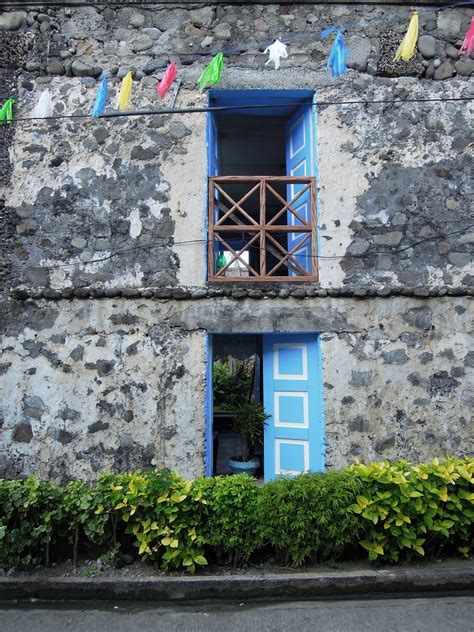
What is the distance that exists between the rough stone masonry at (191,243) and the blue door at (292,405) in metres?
0.17

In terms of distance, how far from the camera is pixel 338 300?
5160 mm

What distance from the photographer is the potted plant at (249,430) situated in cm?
554

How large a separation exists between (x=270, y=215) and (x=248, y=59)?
5.04 metres

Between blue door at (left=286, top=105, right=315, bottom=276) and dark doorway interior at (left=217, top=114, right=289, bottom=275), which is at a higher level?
dark doorway interior at (left=217, top=114, right=289, bottom=275)

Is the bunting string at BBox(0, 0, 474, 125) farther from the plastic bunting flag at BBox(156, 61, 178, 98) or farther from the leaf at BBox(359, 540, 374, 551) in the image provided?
the leaf at BBox(359, 540, 374, 551)

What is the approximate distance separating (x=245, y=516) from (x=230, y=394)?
17.5ft

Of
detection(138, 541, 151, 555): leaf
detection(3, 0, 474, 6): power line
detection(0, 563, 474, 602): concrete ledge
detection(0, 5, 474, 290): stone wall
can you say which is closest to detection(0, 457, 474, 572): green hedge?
detection(138, 541, 151, 555): leaf

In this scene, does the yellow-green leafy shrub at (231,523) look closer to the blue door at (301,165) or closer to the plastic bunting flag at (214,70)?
the blue door at (301,165)

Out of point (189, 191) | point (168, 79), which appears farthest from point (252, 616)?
point (168, 79)

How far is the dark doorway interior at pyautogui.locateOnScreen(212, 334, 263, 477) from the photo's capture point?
6.44 meters

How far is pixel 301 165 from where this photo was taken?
575 cm

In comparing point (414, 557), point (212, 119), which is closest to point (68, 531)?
point (414, 557)

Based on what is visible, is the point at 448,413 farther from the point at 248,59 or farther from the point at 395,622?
the point at 248,59

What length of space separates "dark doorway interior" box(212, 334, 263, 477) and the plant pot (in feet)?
0.70
